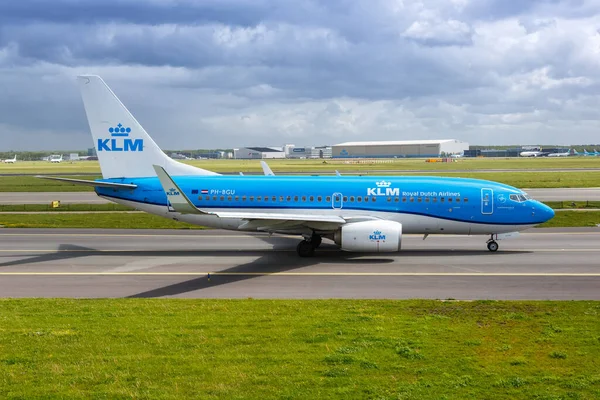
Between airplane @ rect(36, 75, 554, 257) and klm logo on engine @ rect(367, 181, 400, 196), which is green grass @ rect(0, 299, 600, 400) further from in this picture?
klm logo on engine @ rect(367, 181, 400, 196)

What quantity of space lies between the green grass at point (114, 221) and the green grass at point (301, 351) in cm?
2305

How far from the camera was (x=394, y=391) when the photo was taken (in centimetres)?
1018

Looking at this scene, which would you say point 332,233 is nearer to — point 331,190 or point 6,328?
point 331,190

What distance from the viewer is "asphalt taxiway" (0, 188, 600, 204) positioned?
2267 inches

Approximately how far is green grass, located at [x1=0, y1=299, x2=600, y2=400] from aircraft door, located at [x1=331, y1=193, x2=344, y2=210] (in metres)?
11.6

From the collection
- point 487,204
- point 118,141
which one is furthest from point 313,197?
point 118,141

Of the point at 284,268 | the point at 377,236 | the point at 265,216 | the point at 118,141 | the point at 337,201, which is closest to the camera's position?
the point at 284,268

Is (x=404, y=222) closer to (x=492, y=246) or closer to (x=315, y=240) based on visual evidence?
(x=315, y=240)

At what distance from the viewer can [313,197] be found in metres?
28.8

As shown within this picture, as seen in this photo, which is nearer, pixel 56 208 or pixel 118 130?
pixel 118 130

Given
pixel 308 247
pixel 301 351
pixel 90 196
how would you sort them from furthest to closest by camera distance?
pixel 90 196 < pixel 308 247 < pixel 301 351

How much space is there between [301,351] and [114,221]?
3196 cm

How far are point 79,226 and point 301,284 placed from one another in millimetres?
23183

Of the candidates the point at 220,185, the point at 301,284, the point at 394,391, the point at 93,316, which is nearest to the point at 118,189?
the point at 220,185
